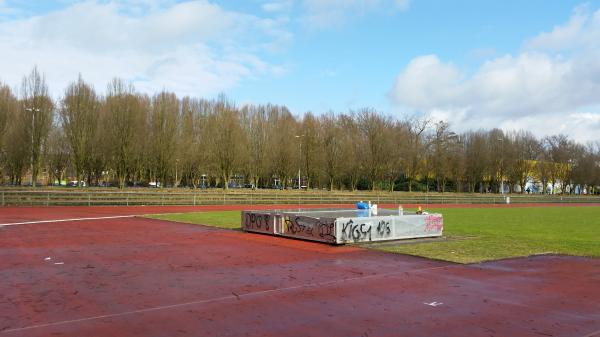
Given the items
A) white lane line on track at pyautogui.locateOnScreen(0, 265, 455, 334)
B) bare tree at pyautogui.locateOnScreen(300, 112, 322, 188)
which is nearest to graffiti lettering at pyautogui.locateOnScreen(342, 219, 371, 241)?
white lane line on track at pyautogui.locateOnScreen(0, 265, 455, 334)

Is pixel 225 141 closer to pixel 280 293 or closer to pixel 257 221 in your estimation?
pixel 257 221

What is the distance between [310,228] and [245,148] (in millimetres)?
47313

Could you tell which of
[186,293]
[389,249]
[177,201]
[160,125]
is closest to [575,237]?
[389,249]

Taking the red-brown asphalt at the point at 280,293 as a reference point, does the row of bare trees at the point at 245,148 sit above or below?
above

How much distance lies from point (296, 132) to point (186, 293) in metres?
61.7

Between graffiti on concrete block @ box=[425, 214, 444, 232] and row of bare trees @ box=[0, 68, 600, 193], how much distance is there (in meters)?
39.7

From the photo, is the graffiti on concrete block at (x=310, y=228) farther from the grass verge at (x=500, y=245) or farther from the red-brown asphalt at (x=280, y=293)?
the grass verge at (x=500, y=245)

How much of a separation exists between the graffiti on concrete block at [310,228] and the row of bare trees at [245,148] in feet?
121

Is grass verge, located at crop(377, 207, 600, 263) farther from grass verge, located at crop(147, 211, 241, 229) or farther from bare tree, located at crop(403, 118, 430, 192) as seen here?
bare tree, located at crop(403, 118, 430, 192)

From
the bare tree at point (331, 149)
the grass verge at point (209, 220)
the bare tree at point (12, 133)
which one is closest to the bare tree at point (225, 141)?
the bare tree at point (331, 149)

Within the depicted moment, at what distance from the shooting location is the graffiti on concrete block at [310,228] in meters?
16.8

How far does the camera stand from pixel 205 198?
4650 cm

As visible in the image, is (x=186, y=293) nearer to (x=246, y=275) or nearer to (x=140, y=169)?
(x=246, y=275)

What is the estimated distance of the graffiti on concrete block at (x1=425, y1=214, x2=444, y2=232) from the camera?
19.0 m
